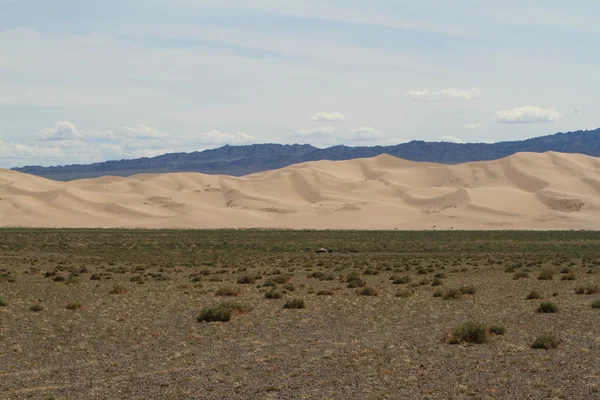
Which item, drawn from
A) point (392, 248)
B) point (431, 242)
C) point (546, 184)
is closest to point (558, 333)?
point (392, 248)

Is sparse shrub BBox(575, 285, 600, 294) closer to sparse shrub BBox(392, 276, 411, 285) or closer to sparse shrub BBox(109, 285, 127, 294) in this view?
sparse shrub BBox(392, 276, 411, 285)

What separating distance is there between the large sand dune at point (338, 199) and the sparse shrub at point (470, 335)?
73.3 meters

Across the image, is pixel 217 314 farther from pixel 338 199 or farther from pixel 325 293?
pixel 338 199

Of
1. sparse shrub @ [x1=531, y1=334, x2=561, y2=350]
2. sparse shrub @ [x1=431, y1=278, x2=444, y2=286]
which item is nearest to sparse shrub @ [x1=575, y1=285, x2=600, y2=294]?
sparse shrub @ [x1=431, y1=278, x2=444, y2=286]

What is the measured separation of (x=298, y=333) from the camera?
1759 cm

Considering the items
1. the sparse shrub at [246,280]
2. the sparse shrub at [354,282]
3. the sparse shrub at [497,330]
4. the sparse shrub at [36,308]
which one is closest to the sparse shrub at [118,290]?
the sparse shrub at [36,308]

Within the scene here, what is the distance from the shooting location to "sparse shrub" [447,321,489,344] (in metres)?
15.9

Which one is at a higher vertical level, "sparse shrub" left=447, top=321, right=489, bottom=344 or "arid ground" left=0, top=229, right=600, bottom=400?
"sparse shrub" left=447, top=321, right=489, bottom=344

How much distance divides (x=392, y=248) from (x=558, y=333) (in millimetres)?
35852

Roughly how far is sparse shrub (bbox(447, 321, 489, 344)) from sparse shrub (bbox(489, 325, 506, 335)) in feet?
1.89

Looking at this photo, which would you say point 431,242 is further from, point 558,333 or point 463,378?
point 463,378

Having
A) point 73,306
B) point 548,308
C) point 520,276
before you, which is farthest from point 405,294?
point 73,306

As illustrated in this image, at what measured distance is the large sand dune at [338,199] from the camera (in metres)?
95.1

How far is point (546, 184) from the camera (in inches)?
4604
